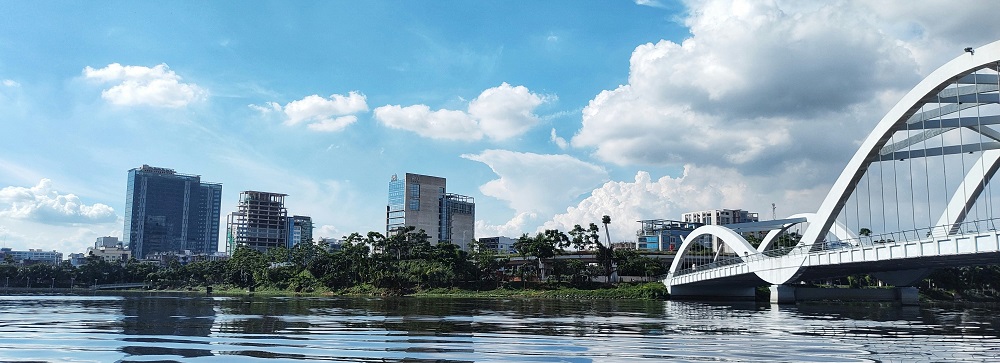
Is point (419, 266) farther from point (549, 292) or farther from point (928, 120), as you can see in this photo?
point (928, 120)

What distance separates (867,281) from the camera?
101 metres

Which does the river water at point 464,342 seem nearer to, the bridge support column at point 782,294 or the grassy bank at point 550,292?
the bridge support column at point 782,294

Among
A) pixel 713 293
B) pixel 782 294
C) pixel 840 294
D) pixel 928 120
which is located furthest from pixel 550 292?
pixel 928 120

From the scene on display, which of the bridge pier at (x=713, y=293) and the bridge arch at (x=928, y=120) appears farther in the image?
the bridge pier at (x=713, y=293)

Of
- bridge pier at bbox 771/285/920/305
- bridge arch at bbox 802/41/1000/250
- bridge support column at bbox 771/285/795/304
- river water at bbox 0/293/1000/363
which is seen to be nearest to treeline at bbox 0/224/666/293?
bridge pier at bbox 771/285/920/305

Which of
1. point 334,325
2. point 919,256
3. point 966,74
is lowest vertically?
point 334,325

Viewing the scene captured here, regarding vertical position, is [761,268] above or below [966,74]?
below

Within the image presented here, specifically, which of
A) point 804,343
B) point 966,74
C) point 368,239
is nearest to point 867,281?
point 966,74

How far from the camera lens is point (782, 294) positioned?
2598 inches

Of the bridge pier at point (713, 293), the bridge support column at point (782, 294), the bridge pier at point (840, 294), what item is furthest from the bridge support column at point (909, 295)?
the bridge pier at point (713, 293)

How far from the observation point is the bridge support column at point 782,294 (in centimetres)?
6569

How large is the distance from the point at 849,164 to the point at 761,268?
11678mm

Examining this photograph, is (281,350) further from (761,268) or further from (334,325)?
(761,268)

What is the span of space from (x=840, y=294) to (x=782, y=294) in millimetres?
22887
